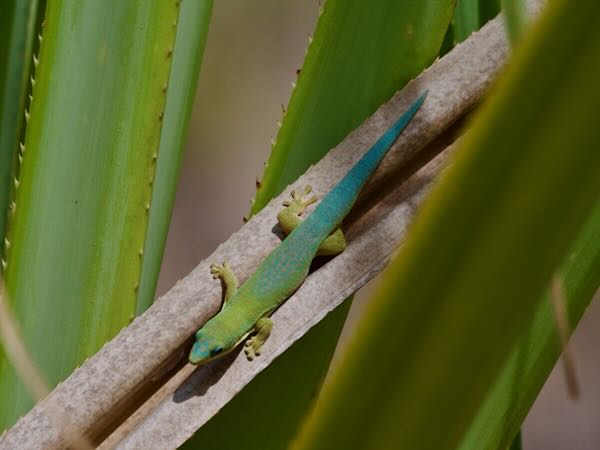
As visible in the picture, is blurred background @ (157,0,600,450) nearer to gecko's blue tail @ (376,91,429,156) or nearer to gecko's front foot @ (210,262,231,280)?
gecko's front foot @ (210,262,231,280)

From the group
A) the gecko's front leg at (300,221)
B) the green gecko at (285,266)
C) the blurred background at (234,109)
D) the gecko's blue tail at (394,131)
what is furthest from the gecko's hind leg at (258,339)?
Answer: the blurred background at (234,109)

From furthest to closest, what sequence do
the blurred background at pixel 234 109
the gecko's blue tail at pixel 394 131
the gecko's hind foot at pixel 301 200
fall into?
the blurred background at pixel 234 109 → the gecko's hind foot at pixel 301 200 → the gecko's blue tail at pixel 394 131

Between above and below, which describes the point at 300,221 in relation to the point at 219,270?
below

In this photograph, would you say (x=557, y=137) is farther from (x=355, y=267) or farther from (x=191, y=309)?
(x=191, y=309)

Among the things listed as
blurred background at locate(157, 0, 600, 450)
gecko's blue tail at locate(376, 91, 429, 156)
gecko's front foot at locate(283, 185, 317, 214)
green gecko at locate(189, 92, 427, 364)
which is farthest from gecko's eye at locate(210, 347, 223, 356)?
blurred background at locate(157, 0, 600, 450)

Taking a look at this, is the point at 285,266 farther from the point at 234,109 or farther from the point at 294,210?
the point at 234,109

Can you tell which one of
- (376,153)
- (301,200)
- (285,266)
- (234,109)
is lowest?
(234,109)

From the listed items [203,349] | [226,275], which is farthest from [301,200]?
[203,349]

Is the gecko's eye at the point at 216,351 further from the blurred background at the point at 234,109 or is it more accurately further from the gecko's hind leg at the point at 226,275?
the blurred background at the point at 234,109
